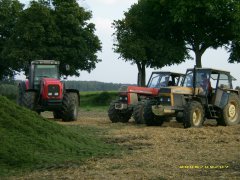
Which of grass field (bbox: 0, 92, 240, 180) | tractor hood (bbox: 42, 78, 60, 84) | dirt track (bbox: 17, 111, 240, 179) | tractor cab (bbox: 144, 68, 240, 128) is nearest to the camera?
dirt track (bbox: 17, 111, 240, 179)

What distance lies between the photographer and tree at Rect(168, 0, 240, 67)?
40.0 metres

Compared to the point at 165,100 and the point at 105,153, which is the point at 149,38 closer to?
the point at 165,100

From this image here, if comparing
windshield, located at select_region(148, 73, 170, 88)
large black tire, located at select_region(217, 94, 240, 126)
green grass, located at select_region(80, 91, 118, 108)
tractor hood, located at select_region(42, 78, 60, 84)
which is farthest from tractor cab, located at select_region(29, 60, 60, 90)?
green grass, located at select_region(80, 91, 118, 108)

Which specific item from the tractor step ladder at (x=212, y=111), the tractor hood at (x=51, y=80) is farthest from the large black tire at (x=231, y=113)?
the tractor hood at (x=51, y=80)

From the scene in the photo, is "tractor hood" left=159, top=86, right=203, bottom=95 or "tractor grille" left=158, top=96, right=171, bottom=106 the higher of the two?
"tractor hood" left=159, top=86, right=203, bottom=95

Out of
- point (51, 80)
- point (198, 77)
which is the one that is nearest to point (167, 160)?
point (198, 77)

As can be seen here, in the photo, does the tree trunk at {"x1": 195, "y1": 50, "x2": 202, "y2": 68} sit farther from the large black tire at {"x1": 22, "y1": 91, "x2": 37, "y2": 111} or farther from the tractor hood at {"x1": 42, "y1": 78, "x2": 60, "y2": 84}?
the large black tire at {"x1": 22, "y1": 91, "x2": 37, "y2": 111}

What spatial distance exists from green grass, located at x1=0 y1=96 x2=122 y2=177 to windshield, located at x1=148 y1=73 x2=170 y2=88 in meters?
7.63

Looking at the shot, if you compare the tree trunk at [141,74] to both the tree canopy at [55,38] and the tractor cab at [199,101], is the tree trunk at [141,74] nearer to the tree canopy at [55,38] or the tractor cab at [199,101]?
the tree canopy at [55,38]

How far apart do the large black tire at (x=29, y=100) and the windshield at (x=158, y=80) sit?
4.67 m

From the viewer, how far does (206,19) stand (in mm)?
41094

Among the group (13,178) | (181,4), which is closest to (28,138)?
(13,178)

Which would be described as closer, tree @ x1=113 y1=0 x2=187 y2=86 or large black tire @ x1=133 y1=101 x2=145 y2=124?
large black tire @ x1=133 y1=101 x2=145 y2=124

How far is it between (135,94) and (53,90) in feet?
11.0
